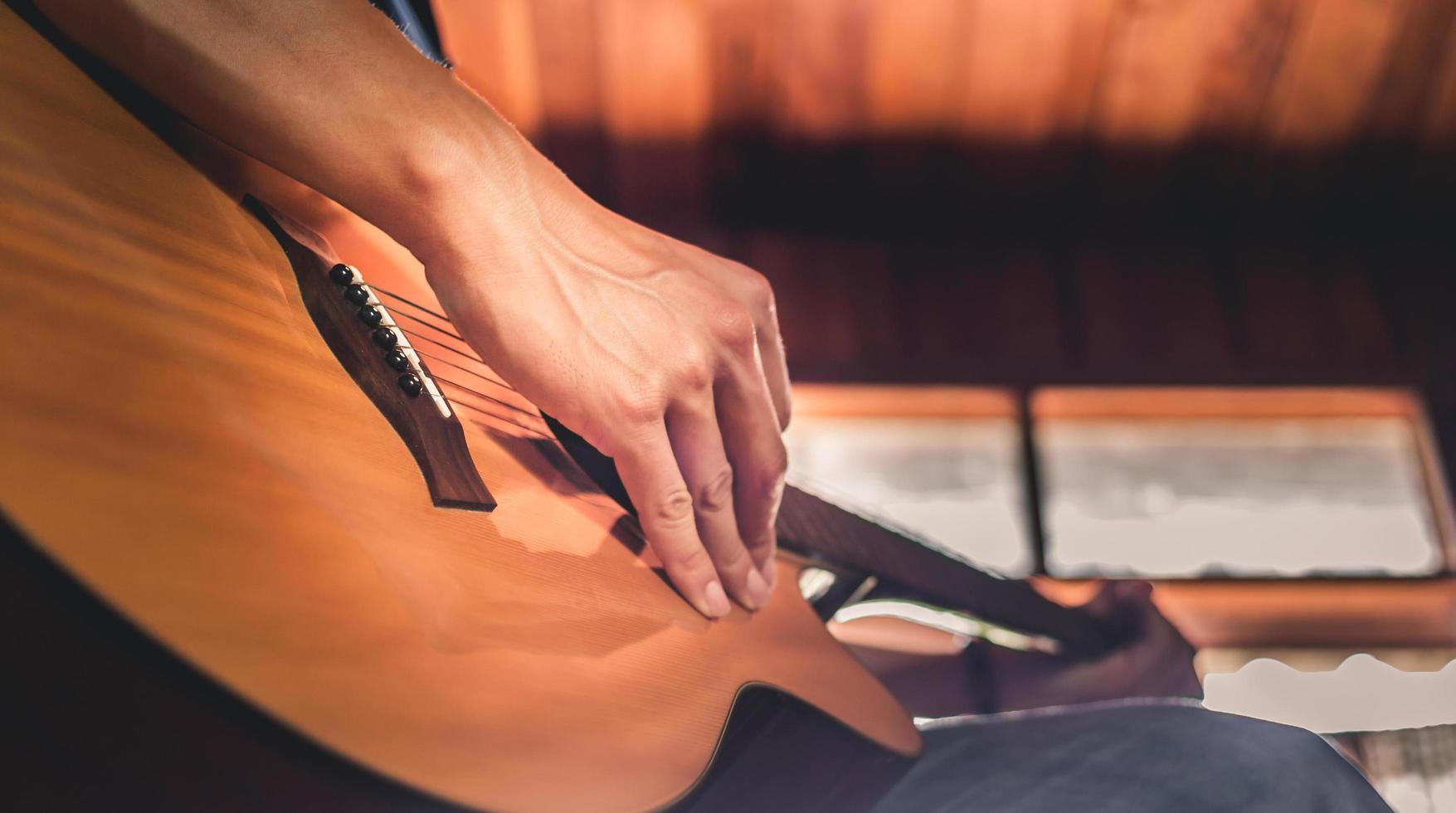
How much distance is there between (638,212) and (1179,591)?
1.55m

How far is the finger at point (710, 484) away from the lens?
460mm

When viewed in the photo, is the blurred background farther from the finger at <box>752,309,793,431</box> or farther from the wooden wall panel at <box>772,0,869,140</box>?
the finger at <box>752,309,793,431</box>

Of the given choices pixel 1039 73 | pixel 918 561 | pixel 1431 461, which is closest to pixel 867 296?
pixel 1039 73

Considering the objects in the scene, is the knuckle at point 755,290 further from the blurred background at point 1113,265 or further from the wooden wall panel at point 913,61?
the wooden wall panel at point 913,61

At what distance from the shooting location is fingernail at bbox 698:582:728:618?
1.57ft

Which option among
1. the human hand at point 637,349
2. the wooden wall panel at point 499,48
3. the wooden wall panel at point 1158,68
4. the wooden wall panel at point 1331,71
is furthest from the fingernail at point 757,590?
the wooden wall panel at point 1331,71

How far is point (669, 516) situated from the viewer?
0.45m

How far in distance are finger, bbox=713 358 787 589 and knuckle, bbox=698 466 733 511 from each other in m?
0.02

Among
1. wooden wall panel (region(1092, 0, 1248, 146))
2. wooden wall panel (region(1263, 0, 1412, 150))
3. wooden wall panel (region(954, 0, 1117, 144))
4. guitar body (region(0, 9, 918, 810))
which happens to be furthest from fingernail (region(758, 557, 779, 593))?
wooden wall panel (region(1263, 0, 1412, 150))

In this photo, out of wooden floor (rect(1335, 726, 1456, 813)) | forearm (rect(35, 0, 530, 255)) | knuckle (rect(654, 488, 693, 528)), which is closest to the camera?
forearm (rect(35, 0, 530, 255))

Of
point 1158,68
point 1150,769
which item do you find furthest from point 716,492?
point 1158,68

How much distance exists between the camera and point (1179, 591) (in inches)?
84.7

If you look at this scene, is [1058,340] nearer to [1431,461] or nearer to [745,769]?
[1431,461]

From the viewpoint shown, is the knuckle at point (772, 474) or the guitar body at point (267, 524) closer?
the guitar body at point (267, 524)
